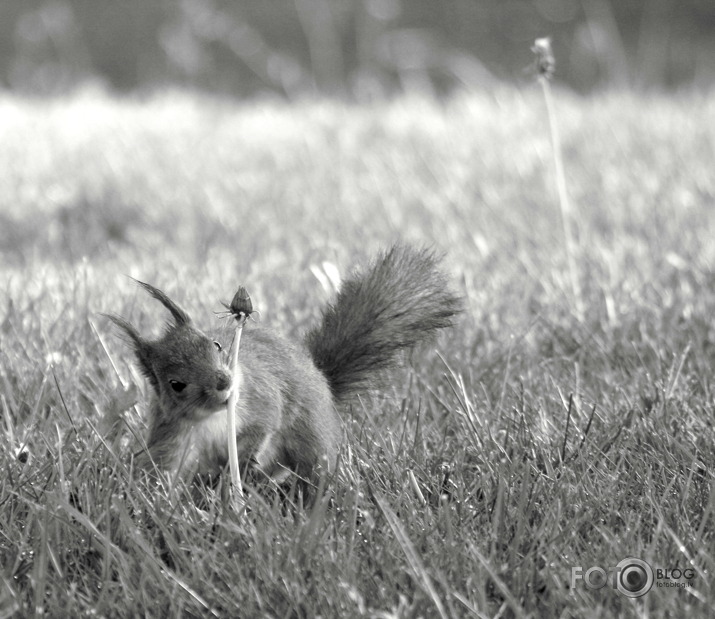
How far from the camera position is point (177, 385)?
1922 millimetres

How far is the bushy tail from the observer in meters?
2.26

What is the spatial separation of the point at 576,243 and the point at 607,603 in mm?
2534

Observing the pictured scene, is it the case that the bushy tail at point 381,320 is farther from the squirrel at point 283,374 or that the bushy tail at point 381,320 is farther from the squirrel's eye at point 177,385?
the squirrel's eye at point 177,385

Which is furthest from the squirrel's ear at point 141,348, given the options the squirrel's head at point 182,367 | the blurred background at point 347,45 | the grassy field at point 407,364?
the blurred background at point 347,45

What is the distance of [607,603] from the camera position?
156 centimetres

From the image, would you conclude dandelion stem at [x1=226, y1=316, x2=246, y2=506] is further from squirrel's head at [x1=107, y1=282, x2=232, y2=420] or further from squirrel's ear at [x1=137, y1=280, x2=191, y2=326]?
squirrel's ear at [x1=137, y1=280, x2=191, y2=326]

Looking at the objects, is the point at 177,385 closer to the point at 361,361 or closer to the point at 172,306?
the point at 172,306

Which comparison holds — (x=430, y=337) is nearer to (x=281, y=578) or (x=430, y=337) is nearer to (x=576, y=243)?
(x=281, y=578)

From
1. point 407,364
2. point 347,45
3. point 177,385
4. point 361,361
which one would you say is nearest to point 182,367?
point 177,385

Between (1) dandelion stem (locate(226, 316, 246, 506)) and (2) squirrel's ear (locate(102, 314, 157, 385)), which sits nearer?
(1) dandelion stem (locate(226, 316, 246, 506))

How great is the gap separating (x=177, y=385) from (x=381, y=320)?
1.71 feet

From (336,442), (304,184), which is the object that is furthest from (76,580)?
(304,184)

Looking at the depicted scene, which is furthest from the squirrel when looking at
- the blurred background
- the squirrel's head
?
the blurred background

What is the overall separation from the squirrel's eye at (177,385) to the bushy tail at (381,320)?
44 cm
